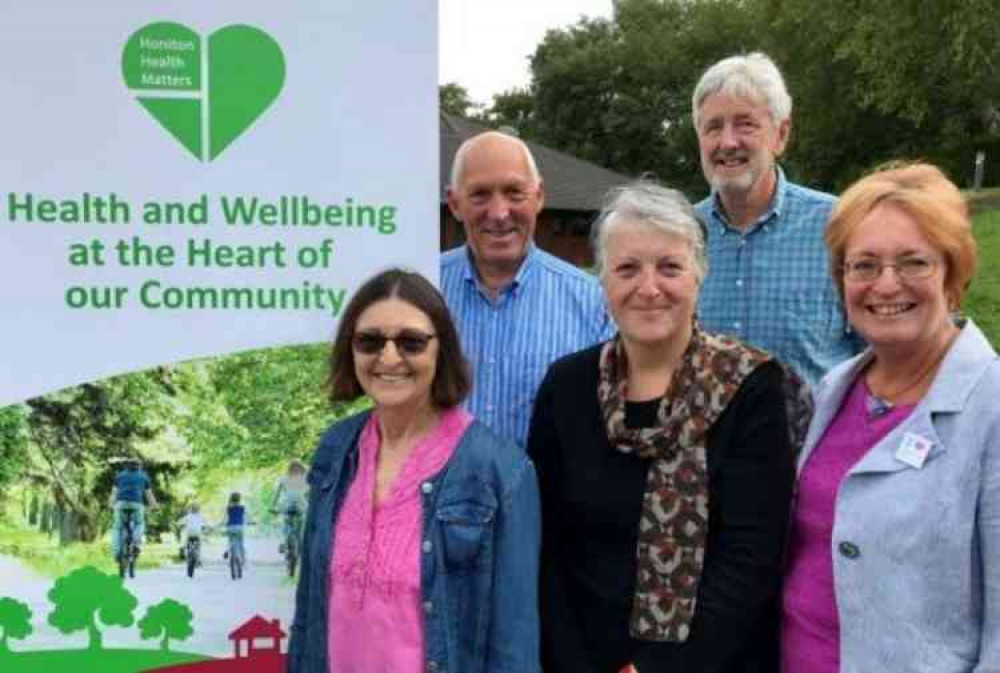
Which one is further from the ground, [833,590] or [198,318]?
[198,318]

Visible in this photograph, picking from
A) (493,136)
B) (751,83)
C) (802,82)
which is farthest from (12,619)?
(802,82)

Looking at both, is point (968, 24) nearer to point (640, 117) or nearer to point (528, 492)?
point (528, 492)

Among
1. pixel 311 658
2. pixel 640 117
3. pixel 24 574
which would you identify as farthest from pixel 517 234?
pixel 640 117

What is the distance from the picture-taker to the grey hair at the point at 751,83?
3273 millimetres

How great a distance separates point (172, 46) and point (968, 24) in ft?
67.6

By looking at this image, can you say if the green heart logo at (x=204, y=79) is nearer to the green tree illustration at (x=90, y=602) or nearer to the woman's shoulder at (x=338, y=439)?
the woman's shoulder at (x=338, y=439)

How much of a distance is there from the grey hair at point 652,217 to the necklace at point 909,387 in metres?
0.43

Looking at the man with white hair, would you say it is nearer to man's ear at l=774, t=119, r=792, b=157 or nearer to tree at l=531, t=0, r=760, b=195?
man's ear at l=774, t=119, r=792, b=157

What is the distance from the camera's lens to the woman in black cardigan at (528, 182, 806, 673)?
87.4 inches

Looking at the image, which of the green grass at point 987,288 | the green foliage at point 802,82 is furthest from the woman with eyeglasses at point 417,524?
the green grass at point 987,288

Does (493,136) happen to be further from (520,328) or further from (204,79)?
(204,79)

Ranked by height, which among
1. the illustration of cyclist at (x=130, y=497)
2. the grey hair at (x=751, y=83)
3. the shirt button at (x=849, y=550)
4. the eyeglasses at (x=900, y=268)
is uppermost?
the grey hair at (x=751, y=83)

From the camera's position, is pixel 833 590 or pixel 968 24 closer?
pixel 833 590

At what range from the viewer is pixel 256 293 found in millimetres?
2629
